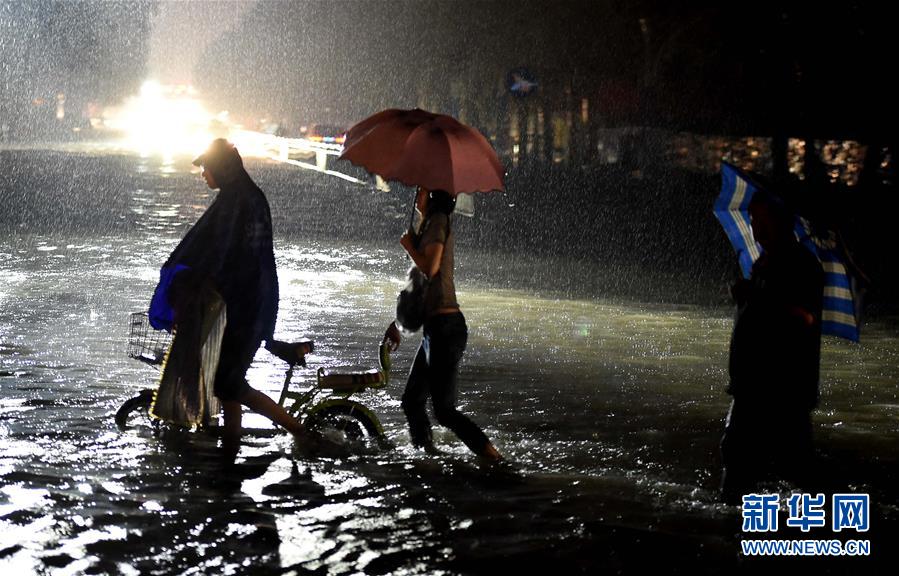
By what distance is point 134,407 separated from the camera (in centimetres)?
824

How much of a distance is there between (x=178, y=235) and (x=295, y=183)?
655 inches

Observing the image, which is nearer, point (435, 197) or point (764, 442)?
point (764, 442)

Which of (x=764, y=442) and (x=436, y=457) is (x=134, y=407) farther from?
(x=764, y=442)

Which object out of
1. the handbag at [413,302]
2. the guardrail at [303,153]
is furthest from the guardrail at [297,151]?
the handbag at [413,302]

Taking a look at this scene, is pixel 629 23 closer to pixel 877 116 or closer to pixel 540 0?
pixel 540 0

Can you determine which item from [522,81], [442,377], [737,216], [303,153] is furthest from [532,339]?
[303,153]

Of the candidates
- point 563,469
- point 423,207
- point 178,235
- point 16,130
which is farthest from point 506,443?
point 16,130

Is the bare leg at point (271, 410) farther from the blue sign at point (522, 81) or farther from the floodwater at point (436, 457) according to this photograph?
the blue sign at point (522, 81)

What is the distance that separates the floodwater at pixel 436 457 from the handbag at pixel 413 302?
2.57ft

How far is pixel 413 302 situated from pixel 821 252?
202 cm

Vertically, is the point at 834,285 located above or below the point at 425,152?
below

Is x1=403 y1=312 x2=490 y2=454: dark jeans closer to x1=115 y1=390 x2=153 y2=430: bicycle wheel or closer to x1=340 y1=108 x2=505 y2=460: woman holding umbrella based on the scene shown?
x1=340 y1=108 x2=505 y2=460: woman holding umbrella

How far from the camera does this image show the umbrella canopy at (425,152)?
7.28 meters

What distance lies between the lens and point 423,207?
24.2 feet
